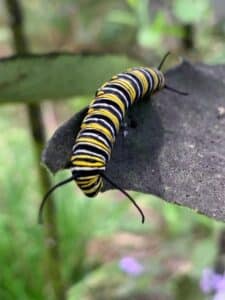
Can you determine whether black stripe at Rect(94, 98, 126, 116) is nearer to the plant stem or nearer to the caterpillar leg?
the caterpillar leg

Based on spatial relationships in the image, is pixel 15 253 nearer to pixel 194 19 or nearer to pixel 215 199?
pixel 194 19

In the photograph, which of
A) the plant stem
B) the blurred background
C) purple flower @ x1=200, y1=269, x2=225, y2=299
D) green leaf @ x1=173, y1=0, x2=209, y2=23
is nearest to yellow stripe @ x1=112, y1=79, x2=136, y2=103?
the plant stem

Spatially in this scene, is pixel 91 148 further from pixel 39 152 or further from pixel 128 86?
pixel 39 152

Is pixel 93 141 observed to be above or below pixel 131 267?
above

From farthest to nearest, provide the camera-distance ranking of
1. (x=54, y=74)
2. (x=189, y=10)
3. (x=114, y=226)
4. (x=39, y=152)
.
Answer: (x=114, y=226)
(x=189, y=10)
(x=39, y=152)
(x=54, y=74)

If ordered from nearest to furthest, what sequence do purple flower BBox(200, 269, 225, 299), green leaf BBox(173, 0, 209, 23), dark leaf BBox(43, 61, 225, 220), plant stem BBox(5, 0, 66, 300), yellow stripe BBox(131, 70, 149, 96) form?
dark leaf BBox(43, 61, 225, 220), yellow stripe BBox(131, 70, 149, 96), plant stem BBox(5, 0, 66, 300), purple flower BBox(200, 269, 225, 299), green leaf BBox(173, 0, 209, 23)

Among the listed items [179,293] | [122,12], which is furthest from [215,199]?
[122,12]

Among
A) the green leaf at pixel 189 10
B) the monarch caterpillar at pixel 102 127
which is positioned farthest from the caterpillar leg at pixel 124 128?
the green leaf at pixel 189 10

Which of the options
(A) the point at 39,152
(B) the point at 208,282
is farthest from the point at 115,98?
(B) the point at 208,282
